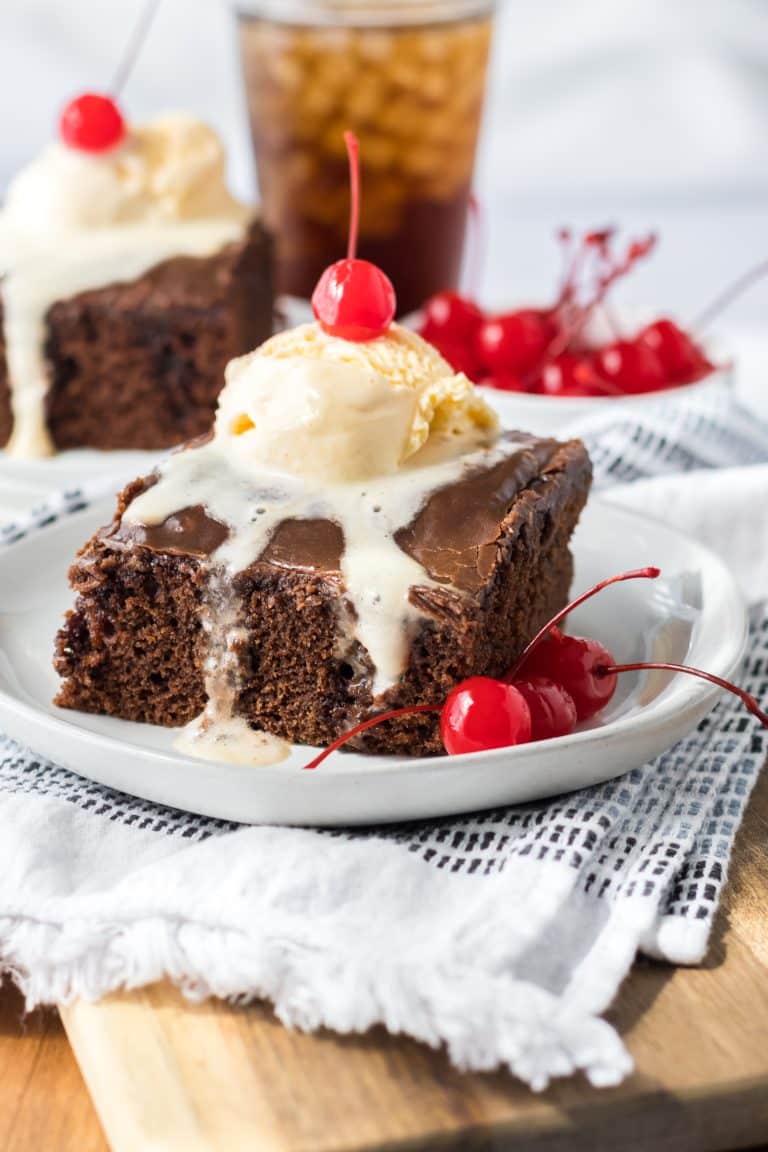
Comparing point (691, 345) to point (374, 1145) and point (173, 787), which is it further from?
point (374, 1145)

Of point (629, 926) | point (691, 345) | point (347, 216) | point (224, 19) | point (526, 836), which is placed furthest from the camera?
point (224, 19)

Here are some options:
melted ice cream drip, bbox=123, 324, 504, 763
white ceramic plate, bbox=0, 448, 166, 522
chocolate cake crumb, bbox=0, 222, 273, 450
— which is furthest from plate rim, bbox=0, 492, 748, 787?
chocolate cake crumb, bbox=0, 222, 273, 450

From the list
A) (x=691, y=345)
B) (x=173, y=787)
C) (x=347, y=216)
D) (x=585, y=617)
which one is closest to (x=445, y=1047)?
(x=173, y=787)

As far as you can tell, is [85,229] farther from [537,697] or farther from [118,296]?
[537,697]

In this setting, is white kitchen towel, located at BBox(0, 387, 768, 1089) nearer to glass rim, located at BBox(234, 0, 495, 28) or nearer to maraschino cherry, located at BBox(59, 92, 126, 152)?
maraschino cherry, located at BBox(59, 92, 126, 152)

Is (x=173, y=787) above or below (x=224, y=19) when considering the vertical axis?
below

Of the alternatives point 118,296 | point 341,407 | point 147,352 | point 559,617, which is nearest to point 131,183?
point 118,296
